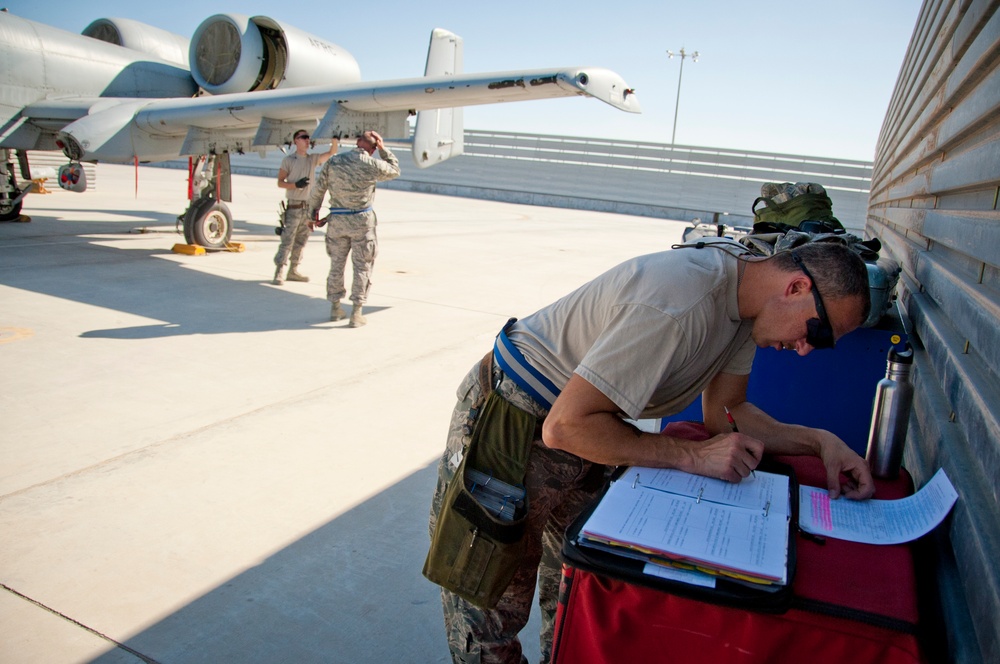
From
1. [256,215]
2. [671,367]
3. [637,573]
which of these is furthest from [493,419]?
[256,215]

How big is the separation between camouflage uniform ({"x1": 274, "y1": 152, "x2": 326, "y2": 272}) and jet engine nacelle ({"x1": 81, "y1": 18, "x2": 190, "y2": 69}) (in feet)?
16.5

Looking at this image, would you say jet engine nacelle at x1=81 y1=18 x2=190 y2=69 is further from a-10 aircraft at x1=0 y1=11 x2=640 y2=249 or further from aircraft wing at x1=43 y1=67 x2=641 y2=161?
aircraft wing at x1=43 y1=67 x2=641 y2=161

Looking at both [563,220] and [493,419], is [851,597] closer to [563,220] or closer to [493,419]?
[493,419]

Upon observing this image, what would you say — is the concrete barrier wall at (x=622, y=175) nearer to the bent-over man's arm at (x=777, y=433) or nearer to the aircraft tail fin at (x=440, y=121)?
the aircraft tail fin at (x=440, y=121)

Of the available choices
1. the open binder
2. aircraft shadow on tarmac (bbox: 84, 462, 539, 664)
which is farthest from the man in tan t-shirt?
aircraft shadow on tarmac (bbox: 84, 462, 539, 664)

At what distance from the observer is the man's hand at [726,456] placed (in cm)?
174

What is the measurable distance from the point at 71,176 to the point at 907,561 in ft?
33.9

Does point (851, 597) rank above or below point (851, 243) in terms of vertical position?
below

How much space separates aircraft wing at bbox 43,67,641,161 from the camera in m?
7.93

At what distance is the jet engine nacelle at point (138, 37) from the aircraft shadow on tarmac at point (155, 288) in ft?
12.1

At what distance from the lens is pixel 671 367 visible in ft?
5.49

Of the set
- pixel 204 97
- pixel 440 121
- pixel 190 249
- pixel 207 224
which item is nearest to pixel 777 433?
pixel 190 249

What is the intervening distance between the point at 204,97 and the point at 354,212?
4.93 metres

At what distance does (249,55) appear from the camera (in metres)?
11.2
